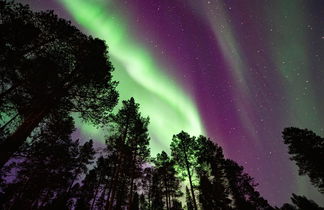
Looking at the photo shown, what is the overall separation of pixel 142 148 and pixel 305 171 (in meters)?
19.3

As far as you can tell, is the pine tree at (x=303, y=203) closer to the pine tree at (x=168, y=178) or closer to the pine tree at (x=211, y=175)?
the pine tree at (x=211, y=175)

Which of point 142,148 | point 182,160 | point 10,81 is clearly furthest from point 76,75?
point 182,160

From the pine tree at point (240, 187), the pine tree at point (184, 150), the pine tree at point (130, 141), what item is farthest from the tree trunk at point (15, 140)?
the pine tree at point (240, 187)

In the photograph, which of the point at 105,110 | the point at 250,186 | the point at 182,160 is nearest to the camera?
the point at 105,110

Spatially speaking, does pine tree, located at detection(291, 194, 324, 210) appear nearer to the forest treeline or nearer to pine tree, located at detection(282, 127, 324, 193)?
the forest treeline

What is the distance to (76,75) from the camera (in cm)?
1024

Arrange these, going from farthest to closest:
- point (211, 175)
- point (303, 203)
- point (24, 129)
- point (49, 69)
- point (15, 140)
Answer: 1. point (211, 175)
2. point (303, 203)
3. point (49, 69)
4. point (24, 129)
5. point (15, 140)

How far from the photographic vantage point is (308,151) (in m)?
17.4

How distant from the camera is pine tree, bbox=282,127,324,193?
16781 mm

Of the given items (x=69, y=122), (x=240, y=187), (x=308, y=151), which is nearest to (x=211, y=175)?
(x=240, y=187)

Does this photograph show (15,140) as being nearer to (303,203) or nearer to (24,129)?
(24,129)

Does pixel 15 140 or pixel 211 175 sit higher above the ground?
pixel 211 175

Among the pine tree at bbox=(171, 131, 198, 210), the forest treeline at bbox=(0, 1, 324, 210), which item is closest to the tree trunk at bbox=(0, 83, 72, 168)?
the forest treeline at bbox=(0, 1, 324, 210)

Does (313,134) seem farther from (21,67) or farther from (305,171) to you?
(21,67)
